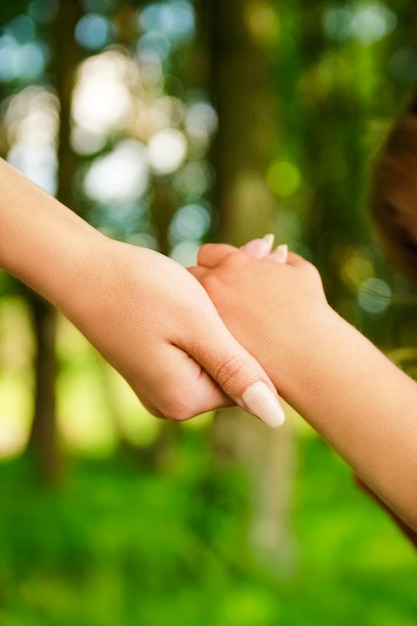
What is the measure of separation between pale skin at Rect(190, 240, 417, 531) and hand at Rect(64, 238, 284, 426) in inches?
3.5

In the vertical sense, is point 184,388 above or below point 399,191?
below

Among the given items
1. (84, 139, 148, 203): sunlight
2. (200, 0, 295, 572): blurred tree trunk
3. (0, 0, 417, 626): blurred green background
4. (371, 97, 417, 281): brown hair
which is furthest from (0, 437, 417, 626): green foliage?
(84, 139, 148, 203): sunlight

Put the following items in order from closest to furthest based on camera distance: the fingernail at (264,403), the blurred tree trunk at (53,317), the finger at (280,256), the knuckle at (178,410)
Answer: the fingernail at (264,403) < the knuckle at (178,410) < the finger at (280,256) < the blurred tree trunk at (53,317)

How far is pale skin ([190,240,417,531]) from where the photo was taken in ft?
3.93

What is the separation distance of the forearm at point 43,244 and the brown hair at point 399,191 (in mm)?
688

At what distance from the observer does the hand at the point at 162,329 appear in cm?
122

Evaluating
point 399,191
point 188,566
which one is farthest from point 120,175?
point 399,191

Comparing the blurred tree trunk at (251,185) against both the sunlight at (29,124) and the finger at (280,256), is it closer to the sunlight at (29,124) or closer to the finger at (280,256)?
the finger at (280,256)

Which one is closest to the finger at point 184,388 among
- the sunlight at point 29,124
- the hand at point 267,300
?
the hand at point 267,300

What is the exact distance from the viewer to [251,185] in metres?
4.31

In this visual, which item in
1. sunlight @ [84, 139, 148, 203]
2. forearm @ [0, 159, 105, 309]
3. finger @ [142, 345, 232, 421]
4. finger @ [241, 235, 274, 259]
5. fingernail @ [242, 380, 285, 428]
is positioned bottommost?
sunlight @ [84, 139, 148, 203]

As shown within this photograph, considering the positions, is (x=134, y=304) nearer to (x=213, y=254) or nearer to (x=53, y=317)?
(x=213, y=254)

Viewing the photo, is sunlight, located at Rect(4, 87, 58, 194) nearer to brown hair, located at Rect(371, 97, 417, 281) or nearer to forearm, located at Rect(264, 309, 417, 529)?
brown hair, located at Rect(371, 97, 417, 281)

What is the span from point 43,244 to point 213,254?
0.42 meters
